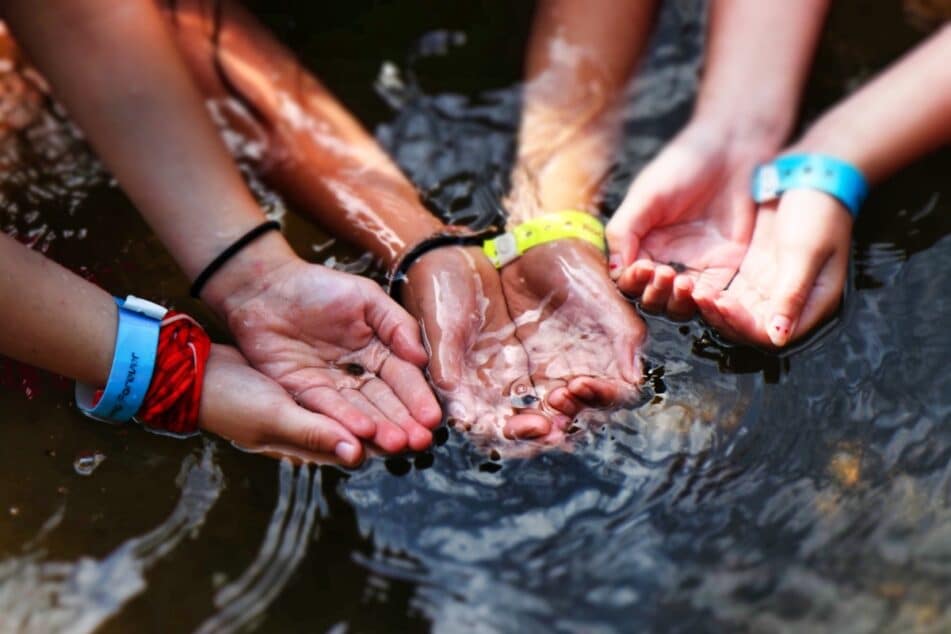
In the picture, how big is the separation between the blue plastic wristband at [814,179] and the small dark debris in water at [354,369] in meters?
0.93

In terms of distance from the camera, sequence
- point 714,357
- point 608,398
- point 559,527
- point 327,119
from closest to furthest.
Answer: point 559,527, point 608,398, point 714,357, point 327,119

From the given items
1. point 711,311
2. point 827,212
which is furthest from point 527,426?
point 827,212

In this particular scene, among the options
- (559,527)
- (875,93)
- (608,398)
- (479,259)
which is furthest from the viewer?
(875,93)

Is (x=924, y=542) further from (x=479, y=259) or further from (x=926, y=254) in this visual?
(x=479, y=259)

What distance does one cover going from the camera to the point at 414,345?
1680 millimetres

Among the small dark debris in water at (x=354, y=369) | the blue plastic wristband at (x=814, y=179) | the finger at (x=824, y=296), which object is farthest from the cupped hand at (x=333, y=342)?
the blue plastic wristband at (x=814, y=179)

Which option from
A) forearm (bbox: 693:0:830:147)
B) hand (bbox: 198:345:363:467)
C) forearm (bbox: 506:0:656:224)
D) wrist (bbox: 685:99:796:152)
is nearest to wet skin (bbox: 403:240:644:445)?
hand (bbox: 198:345:363:467)

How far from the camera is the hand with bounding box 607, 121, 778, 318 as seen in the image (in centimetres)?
177

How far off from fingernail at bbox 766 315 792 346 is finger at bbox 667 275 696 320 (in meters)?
0.15

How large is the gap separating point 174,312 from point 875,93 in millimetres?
1624

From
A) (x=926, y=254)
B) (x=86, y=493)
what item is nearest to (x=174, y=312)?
(x=86, y=493)

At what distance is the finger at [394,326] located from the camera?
1.68 meters

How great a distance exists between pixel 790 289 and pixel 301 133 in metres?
1.20

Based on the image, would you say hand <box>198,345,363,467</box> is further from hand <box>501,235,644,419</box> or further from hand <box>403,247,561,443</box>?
hand <box>501,235,644,419</box>
